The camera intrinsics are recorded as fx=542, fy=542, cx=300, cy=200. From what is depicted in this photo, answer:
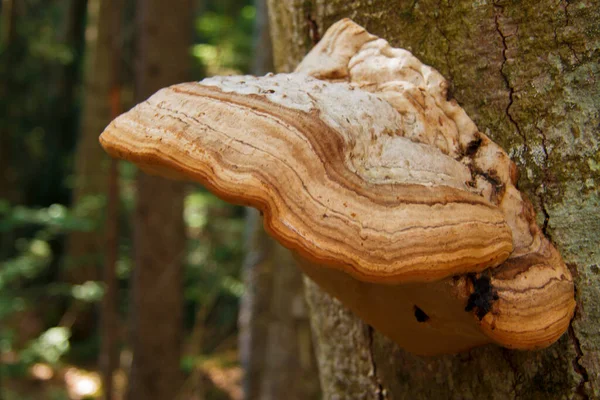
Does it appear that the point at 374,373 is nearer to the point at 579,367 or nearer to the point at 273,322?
the point at 579,367

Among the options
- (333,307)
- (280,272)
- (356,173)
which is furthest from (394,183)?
(280,272)

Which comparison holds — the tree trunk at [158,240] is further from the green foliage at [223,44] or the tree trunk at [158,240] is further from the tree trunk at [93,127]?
the tree trunk at [93,127]

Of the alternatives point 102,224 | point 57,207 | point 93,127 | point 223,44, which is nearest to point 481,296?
point 57,207

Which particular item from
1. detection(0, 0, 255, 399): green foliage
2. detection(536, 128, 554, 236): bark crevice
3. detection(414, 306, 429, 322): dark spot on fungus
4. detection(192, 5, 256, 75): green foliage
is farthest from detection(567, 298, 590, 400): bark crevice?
detection(192, 5, 256, 75): green foliage

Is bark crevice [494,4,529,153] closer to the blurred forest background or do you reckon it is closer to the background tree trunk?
the background tree trunk

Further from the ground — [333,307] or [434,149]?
[434,149]

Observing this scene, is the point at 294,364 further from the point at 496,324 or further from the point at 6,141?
the point at 6,141
